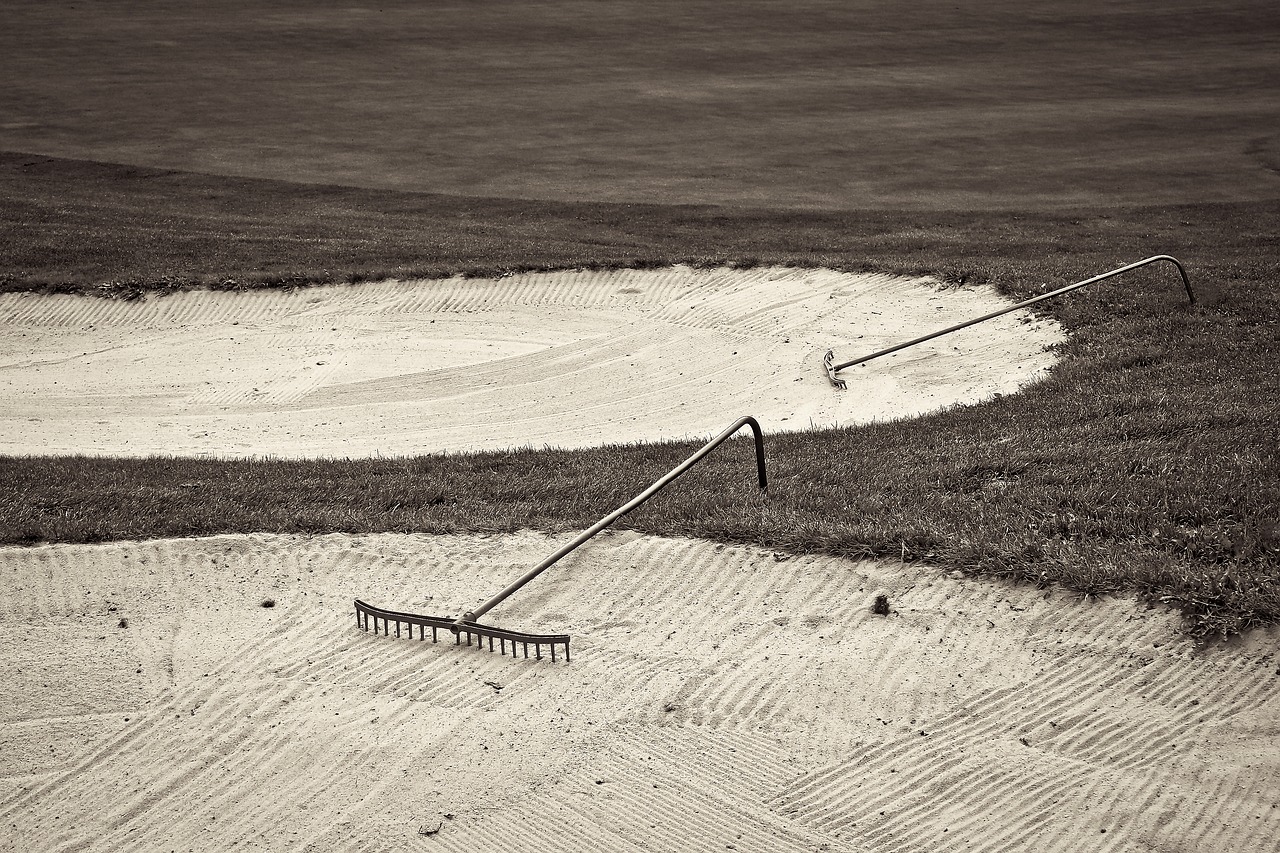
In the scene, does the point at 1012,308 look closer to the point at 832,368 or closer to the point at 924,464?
the point at 832,368

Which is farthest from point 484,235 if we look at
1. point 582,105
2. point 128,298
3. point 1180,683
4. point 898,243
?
point 1180,683

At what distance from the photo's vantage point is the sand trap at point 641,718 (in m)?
6.25

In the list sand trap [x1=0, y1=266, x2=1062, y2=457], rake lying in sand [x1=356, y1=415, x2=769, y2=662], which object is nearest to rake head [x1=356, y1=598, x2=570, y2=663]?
rake lying in sand [x1=356, y1=415, x2=769, y2=662]

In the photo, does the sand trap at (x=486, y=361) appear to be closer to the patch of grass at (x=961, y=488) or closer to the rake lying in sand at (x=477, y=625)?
the patch of grass at (x=961, y=488)

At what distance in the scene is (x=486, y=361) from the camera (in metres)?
15.5

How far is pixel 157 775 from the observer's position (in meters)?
6.73

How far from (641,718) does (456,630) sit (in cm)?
151

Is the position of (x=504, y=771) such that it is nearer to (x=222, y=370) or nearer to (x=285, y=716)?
(x=285, y=716)

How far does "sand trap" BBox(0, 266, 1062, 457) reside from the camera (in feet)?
44.6

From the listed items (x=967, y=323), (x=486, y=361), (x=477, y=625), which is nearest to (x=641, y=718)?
(x=477, y=625)

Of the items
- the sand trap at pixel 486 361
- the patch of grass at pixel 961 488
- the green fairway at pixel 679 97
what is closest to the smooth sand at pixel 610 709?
the patch of grass at pixel 961 488

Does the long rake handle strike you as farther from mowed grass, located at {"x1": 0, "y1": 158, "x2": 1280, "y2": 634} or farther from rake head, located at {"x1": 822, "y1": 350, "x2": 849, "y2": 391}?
mowed grass, located at {"x1": 0, "y1": 158, "x2": 1280, "y2": 634}

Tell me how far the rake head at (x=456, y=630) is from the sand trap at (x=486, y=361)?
5207 millimetres

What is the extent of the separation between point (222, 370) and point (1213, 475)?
12.3 meters
